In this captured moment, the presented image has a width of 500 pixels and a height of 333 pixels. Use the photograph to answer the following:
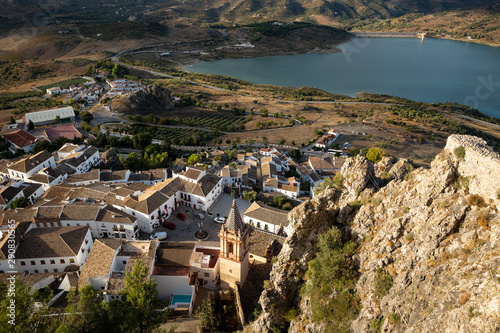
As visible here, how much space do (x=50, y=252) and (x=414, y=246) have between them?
75.7 feet

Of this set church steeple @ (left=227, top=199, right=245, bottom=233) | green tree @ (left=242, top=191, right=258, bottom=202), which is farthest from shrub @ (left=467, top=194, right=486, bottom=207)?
green tree @ (left=242, top=191, right=258, bottom=202)

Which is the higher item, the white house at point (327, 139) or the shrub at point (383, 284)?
the shrub at point (383, 284)

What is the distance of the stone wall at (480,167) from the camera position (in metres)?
9.55

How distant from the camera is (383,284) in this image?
1124 centimetres

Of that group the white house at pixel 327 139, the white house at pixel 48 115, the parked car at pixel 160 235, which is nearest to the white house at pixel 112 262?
the parked car at pixel 160 235

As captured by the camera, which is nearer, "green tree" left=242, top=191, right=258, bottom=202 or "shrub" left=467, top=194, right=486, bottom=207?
"shrub" left=467, top=194, right=486, bottom=207

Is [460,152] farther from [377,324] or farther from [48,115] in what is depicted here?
[48,115]

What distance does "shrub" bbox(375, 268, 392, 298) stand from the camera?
11.1 m

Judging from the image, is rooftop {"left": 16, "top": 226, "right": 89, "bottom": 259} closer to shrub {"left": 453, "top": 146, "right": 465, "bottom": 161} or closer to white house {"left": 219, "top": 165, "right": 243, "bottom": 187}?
white house {"left": 219, "top": 165, "right": 243, "bottom": 187}

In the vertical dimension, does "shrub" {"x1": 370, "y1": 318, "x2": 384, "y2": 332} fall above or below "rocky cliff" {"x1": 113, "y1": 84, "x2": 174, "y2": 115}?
above

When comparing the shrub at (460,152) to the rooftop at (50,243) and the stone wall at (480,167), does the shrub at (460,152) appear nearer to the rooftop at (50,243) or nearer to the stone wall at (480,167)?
the stone wall at (480,167)

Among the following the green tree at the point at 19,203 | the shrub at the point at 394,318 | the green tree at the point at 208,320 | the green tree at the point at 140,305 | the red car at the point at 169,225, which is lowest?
the red car at the point at 169,225

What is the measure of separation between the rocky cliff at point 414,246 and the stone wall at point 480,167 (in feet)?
0.10

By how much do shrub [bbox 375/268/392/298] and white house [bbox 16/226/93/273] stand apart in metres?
20.4
